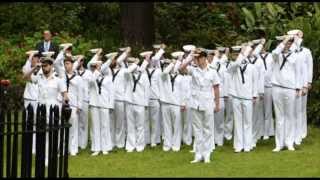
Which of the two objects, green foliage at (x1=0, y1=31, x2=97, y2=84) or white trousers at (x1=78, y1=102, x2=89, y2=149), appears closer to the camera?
white trousers at (x1=78, y1=102, x2=89, y2=149)

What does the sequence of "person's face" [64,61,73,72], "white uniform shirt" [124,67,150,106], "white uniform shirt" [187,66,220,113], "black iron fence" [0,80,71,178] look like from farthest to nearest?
"white uniform shirt" [124,67,150,106], "person's face" [64,61,73,72], "white uniform shirt" [187,66,220,113], "black iron fence" [0,80,71,178]

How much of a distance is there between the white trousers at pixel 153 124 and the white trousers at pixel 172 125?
1.10 feet

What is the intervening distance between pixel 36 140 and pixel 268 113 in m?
9.80

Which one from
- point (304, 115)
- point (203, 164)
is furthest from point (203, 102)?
point (304, 115)

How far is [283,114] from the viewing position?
59.4 feet

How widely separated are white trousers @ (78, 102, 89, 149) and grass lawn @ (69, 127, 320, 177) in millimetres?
216

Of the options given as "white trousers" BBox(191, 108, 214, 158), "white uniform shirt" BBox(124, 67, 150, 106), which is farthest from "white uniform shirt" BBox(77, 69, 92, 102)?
"white trousers" BBox(191, 108, 214, 158)

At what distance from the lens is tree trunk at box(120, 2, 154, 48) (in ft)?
93.9

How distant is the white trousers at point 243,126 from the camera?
717 inches

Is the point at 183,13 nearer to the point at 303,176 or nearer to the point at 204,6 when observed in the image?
the point at 204,6

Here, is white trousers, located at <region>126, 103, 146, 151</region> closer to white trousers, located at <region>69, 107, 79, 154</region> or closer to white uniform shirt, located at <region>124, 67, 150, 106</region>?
white uniform shirt, located at <region>124, 67, 150, 106</region>

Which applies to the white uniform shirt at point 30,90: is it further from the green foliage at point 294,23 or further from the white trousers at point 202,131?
the green foliage at point 294,23

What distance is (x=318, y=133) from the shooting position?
20797 mm

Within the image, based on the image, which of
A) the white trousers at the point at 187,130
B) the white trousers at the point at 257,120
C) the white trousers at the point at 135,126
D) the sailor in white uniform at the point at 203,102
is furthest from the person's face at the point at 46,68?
the white trousers at the point at 257,120
